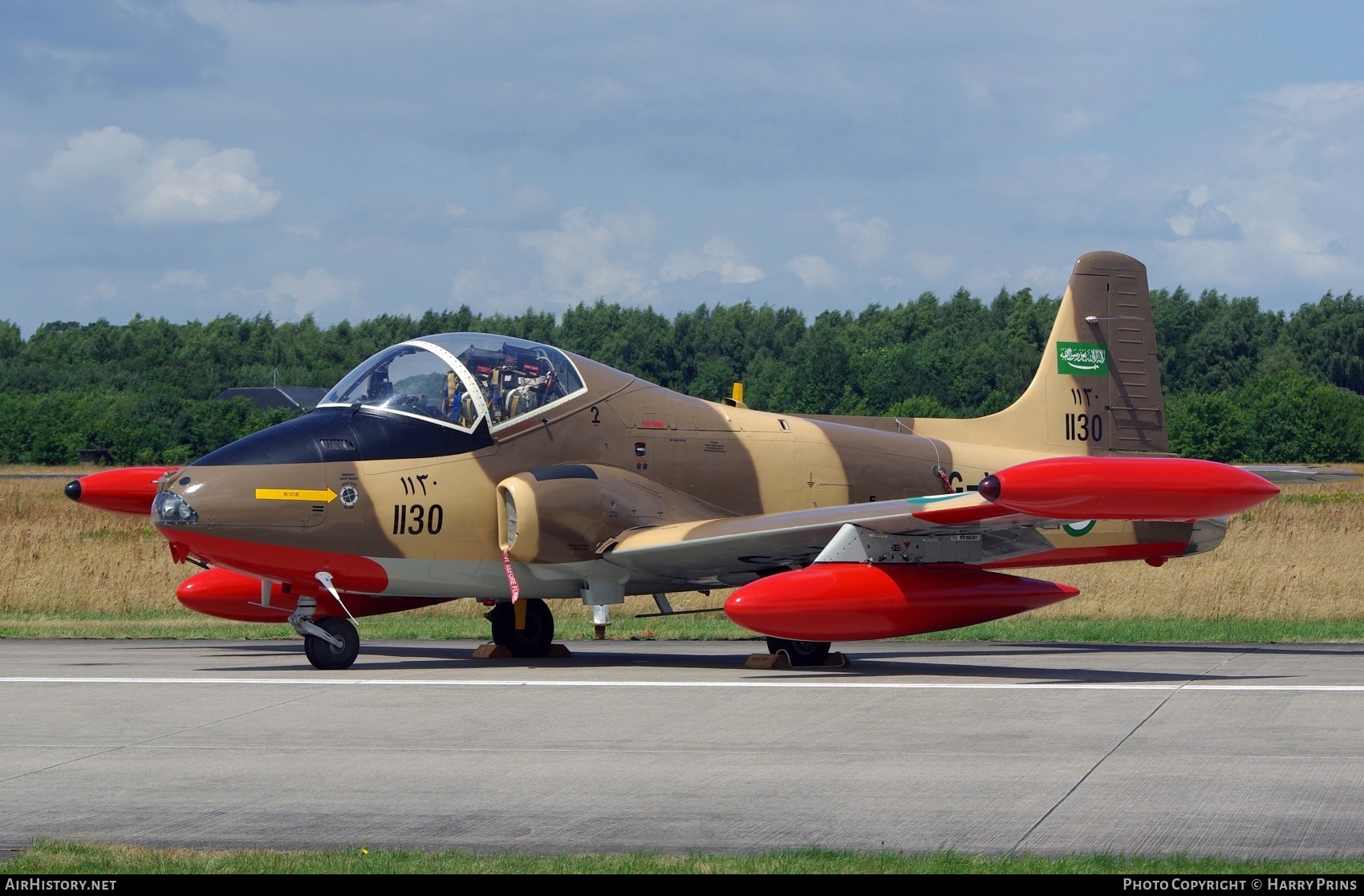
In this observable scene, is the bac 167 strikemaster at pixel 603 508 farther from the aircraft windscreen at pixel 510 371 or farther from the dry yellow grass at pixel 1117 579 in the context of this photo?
the dry yellow grass at pixel 1117 579

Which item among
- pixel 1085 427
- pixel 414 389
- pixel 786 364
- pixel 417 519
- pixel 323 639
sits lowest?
pixel 323 639

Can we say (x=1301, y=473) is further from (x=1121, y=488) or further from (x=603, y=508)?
(x=603, y=508)

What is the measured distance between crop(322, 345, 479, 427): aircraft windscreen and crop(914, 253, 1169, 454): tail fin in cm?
621

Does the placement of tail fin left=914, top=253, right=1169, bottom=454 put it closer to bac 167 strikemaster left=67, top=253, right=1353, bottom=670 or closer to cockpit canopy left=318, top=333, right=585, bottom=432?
bac 167 strikemaster left=67, top=253, right=1353, bottom=670

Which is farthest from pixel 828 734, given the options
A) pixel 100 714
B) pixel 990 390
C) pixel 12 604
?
pixel 990 390

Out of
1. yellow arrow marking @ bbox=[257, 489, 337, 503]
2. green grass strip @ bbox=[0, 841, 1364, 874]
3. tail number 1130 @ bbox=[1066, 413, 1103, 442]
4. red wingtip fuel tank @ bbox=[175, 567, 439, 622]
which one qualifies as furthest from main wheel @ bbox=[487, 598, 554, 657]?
green grass strip @ bbox=[0, 841, 1364, 874]

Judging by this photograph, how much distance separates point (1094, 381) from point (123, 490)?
10.9 meters

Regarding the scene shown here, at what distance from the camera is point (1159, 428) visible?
58.4ft

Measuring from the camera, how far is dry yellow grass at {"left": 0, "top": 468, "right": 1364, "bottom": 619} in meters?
21.2

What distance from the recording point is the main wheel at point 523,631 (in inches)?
612

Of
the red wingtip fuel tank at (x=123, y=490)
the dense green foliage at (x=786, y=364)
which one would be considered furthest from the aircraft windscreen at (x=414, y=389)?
the dense green foliage at (x=786, y=364)

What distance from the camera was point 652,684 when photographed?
12.7 m

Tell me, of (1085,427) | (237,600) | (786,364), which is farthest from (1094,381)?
(786,364)

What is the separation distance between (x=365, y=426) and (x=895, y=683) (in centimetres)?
518
